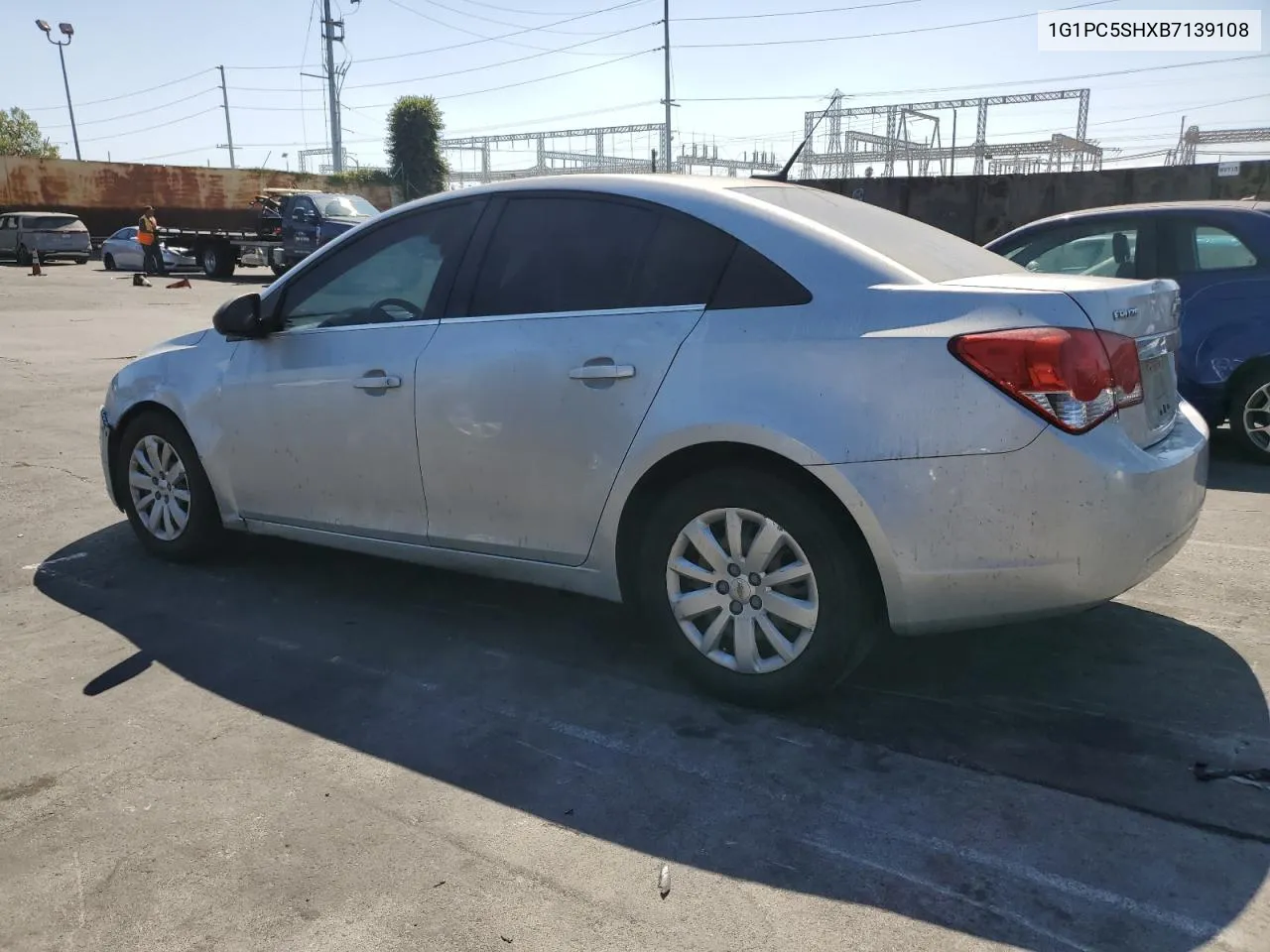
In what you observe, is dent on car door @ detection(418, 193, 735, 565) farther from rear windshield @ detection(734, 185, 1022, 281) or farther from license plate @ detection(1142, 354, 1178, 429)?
license plate @ detection(1142, 354, 1178, 429)

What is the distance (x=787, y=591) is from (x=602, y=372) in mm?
944

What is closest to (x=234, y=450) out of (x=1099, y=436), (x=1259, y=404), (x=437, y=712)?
(x=437, y=712)

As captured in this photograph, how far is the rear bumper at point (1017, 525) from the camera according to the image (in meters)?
2.94

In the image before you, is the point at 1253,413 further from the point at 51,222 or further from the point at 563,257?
the point at 51,222

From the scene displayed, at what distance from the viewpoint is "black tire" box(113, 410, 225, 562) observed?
485cm

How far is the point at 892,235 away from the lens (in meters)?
3.63

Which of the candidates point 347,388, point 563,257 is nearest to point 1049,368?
point 563,257

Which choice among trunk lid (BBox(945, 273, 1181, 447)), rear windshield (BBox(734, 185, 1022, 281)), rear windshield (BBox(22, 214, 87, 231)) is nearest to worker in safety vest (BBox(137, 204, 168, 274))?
rear windshield (BBox(22, 214, 87, 231))

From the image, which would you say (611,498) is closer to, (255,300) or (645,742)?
(645,742)

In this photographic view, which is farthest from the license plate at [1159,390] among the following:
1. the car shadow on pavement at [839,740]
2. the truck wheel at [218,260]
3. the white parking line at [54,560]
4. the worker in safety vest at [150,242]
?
the truck wheel at [218,260]

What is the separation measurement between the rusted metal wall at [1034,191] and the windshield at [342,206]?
12.2 m

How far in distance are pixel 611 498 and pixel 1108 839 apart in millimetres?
1779

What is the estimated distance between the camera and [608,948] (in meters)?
2.32

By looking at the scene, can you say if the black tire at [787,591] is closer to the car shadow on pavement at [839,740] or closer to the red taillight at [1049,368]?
the car shadow on pavement at [839,740]
